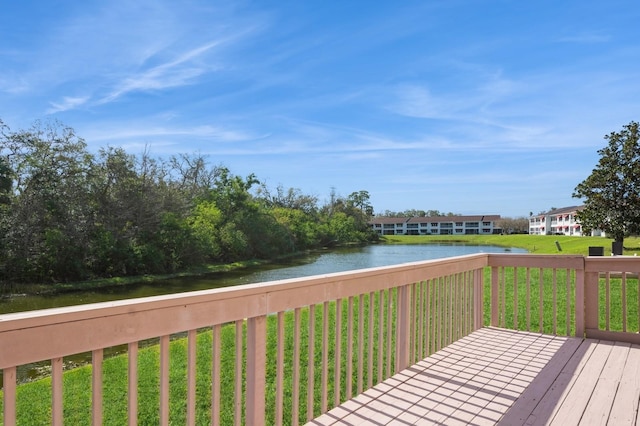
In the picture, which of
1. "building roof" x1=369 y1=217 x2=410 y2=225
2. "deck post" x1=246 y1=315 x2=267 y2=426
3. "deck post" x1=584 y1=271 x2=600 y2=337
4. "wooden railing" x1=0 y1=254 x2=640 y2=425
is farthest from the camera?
"building roof" x1=369 y1=217 x2=410 y2=225

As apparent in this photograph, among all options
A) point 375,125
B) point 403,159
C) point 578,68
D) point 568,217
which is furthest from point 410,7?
point 568,217

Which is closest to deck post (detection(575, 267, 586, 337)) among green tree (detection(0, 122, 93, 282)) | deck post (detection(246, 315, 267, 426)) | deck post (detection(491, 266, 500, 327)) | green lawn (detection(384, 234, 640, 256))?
deck post (detection(491, 266, 500, 327))

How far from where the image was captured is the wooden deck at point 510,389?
236cm

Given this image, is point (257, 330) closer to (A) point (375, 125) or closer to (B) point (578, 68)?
(B) point (578, 68)

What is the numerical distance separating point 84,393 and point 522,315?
17.1 ft

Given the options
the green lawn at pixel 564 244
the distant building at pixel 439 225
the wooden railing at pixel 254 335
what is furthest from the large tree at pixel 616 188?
the distant building at pixel 439 225

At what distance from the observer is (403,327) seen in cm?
300

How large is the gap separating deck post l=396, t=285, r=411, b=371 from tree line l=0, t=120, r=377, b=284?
1952 cm

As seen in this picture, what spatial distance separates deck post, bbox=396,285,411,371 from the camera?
296cm

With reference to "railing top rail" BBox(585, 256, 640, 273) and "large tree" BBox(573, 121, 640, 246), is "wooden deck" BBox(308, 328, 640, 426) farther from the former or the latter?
"large tree" BBox(573, 121, 640, 246)

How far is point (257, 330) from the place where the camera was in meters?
1.80

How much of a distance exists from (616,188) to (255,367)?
1738 centimetres

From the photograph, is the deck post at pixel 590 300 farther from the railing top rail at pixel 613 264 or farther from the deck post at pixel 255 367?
the deck post at pixel 255 367

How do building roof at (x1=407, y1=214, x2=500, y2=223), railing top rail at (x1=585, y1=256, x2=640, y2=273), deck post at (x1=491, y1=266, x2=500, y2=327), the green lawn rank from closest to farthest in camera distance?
railing top rail at (x1=585, y1=256, x2=640, y2=273) → deck post at (x1=491, y1=266, x2=500, y2=327) → the green lawn → building roof at (x1=407, y1=214, x2=500, y2=223)
